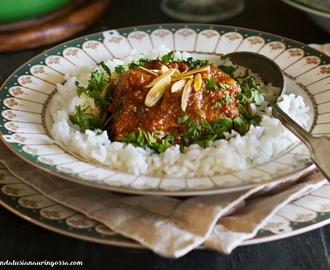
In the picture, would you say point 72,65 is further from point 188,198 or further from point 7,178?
point 188,198

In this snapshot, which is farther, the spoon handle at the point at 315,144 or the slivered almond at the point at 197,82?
the slivered almond at the point at 197,82

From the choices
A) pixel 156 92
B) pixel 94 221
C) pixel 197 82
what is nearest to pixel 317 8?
pixel 197 82

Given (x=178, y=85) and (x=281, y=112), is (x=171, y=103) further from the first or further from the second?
(x=281, y=112)

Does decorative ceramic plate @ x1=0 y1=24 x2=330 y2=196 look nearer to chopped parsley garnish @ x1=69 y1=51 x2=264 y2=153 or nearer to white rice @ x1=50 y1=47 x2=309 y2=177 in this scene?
white rice @ x1=50 y1=47 x2=309 y2=177

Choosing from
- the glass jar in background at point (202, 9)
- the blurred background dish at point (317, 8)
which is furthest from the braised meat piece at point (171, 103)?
the glass jar in background at point (202, 9)

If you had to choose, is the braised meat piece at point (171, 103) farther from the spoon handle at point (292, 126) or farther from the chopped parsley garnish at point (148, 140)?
the spoon handle at point (292, 126)

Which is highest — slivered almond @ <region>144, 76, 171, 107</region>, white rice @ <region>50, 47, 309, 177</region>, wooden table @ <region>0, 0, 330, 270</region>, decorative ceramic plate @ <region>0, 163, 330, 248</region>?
slivered almond @ <region>144, 76, 171, 107</region>

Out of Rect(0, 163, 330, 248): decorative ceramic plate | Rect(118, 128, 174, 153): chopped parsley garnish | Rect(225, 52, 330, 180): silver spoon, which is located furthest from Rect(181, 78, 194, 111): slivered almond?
Rect(0, 163, 330, 248): decorative ceramic plate
